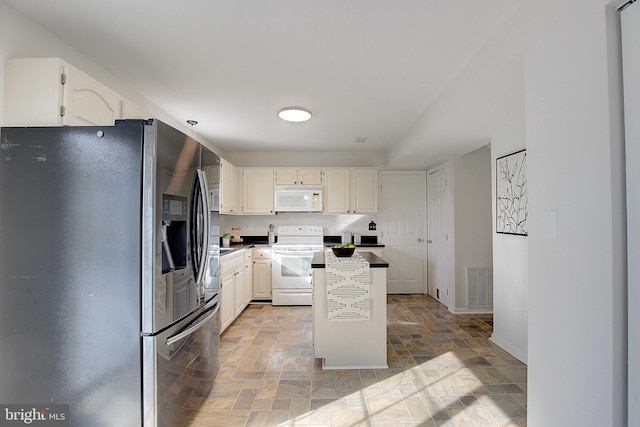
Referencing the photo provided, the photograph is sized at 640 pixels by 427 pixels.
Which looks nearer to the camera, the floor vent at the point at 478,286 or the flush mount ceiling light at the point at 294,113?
the flush mount ceiling light at the point at 294,113

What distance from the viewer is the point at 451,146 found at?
11.2 ft

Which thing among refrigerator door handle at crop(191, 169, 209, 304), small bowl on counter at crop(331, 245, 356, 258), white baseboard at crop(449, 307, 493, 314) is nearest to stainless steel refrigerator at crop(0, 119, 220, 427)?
refrigerator door handle at crop(191, 169, 209, 304)

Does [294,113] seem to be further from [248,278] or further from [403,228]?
[403,228]

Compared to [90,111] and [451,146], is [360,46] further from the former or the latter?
[451,146]

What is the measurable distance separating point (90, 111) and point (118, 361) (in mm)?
1346

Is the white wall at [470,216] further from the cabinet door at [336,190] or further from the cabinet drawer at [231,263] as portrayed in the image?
the cabinet drawer at [231,263]

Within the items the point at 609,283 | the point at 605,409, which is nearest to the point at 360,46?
the point at 609,283

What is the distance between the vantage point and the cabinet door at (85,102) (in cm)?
147

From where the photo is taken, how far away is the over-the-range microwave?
4621 mm

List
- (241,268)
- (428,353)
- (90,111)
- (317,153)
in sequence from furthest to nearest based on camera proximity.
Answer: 1. (317,153)
2. (241,268)
3. (428,353)
4. (90,111)

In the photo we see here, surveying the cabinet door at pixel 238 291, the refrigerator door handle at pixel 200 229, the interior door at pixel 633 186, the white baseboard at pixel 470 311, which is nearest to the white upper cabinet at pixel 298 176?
the cabinet door at pixel 238 291

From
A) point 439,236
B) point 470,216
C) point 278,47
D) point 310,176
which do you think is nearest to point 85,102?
point 278,47

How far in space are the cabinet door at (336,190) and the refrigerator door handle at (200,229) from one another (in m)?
3.02

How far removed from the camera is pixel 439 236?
4.42 meters
